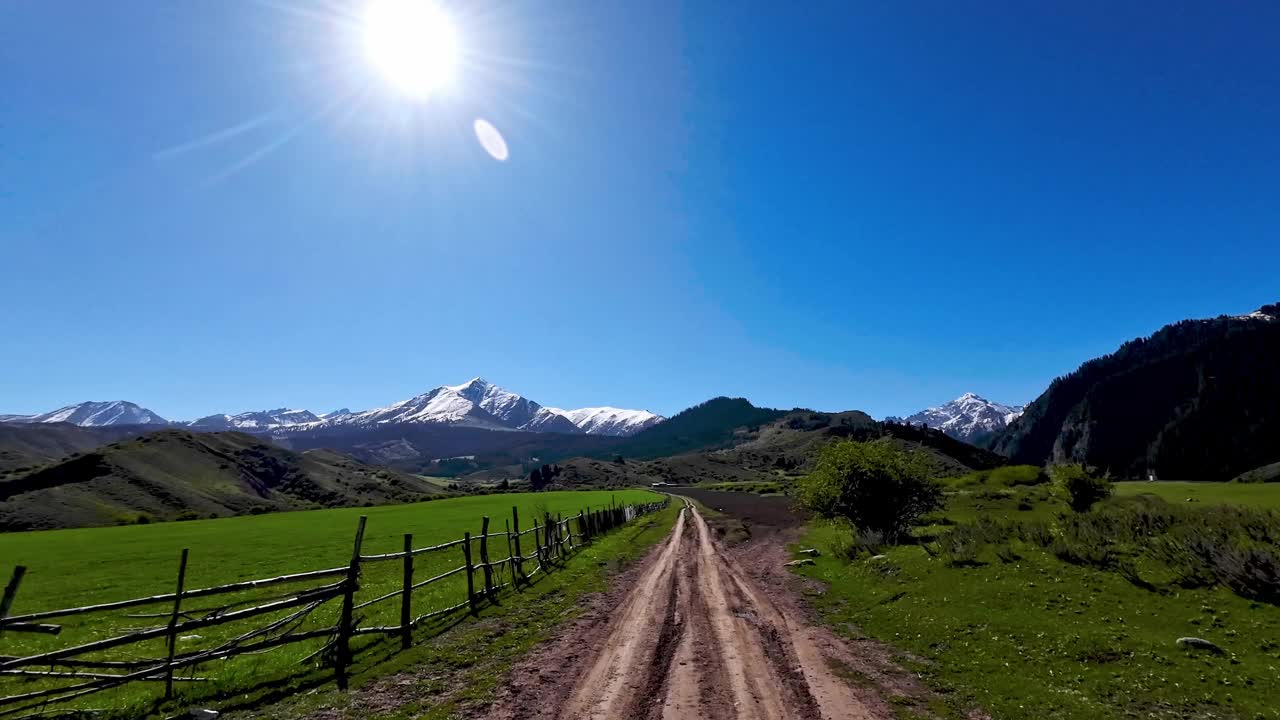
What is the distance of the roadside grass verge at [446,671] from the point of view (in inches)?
477

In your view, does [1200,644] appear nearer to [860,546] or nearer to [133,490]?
[860,546]

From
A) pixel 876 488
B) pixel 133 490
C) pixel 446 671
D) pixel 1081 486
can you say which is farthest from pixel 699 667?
pixel 133 490

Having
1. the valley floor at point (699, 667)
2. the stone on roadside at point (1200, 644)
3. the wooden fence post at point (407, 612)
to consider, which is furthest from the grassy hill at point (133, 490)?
the stone on roadside at point (1200, 644)

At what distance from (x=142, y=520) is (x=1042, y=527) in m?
151

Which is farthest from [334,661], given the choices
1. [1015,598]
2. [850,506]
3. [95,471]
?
[95,471]

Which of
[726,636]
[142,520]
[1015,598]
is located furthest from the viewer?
[142,520]

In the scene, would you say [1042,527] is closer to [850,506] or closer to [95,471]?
[850,506]

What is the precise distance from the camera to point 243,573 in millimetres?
35469

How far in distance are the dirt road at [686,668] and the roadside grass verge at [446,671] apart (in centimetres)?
91

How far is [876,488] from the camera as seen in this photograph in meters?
33.4

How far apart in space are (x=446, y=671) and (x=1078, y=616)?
18161 millimetres

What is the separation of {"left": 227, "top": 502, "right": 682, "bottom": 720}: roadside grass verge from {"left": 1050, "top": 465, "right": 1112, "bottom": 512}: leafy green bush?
39.5m

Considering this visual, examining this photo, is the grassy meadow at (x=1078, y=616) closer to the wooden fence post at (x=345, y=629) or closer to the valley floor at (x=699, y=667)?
the valley floor at (x=699, y=667)

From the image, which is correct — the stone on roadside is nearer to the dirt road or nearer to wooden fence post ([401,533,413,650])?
the dirt road
